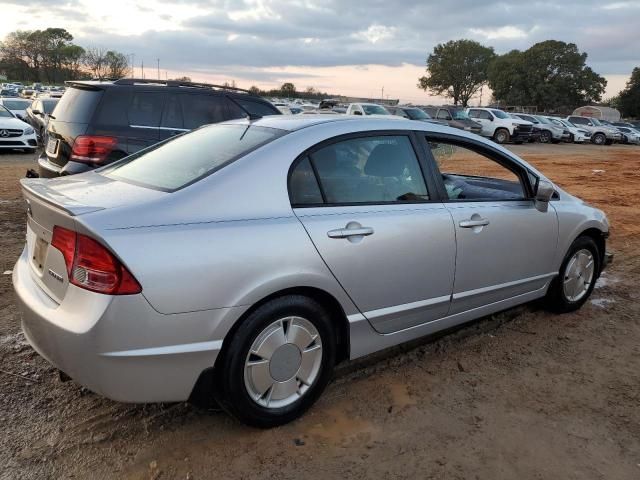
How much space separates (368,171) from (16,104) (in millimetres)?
23469

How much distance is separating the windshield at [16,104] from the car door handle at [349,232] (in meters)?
23.2

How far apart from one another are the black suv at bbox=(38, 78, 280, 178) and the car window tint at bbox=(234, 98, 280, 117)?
333 millimetres

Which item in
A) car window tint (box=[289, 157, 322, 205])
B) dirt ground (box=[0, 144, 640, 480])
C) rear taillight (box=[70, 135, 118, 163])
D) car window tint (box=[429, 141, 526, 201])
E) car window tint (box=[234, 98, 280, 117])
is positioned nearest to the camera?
dirt ground (box=[0, 144, 640, 480])

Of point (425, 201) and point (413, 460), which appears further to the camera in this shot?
point (425, 201)

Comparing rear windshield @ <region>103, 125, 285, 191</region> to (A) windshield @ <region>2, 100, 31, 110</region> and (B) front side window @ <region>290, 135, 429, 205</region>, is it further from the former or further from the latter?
(A) windshield @ <region>2, 100, 31, 110</region>

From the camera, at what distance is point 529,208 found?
4016mm

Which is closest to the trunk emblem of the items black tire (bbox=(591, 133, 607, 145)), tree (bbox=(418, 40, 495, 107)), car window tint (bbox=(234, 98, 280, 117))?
Result: car window tint (bbox=(234, 98, 280, 117))

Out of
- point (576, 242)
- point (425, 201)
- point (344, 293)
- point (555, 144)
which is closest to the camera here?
point (344, 293)

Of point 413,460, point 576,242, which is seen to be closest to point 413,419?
point 413,460

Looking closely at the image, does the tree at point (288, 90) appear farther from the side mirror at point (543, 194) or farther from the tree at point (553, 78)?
the side mirror at point (543, 194)

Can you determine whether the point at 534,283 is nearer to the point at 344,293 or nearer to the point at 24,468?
the point at 344,293

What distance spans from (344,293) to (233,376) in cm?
73

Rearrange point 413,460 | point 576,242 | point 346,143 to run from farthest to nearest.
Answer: point 576,242 → point 346,143 → point 413,460

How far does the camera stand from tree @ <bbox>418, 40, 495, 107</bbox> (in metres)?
95.2
